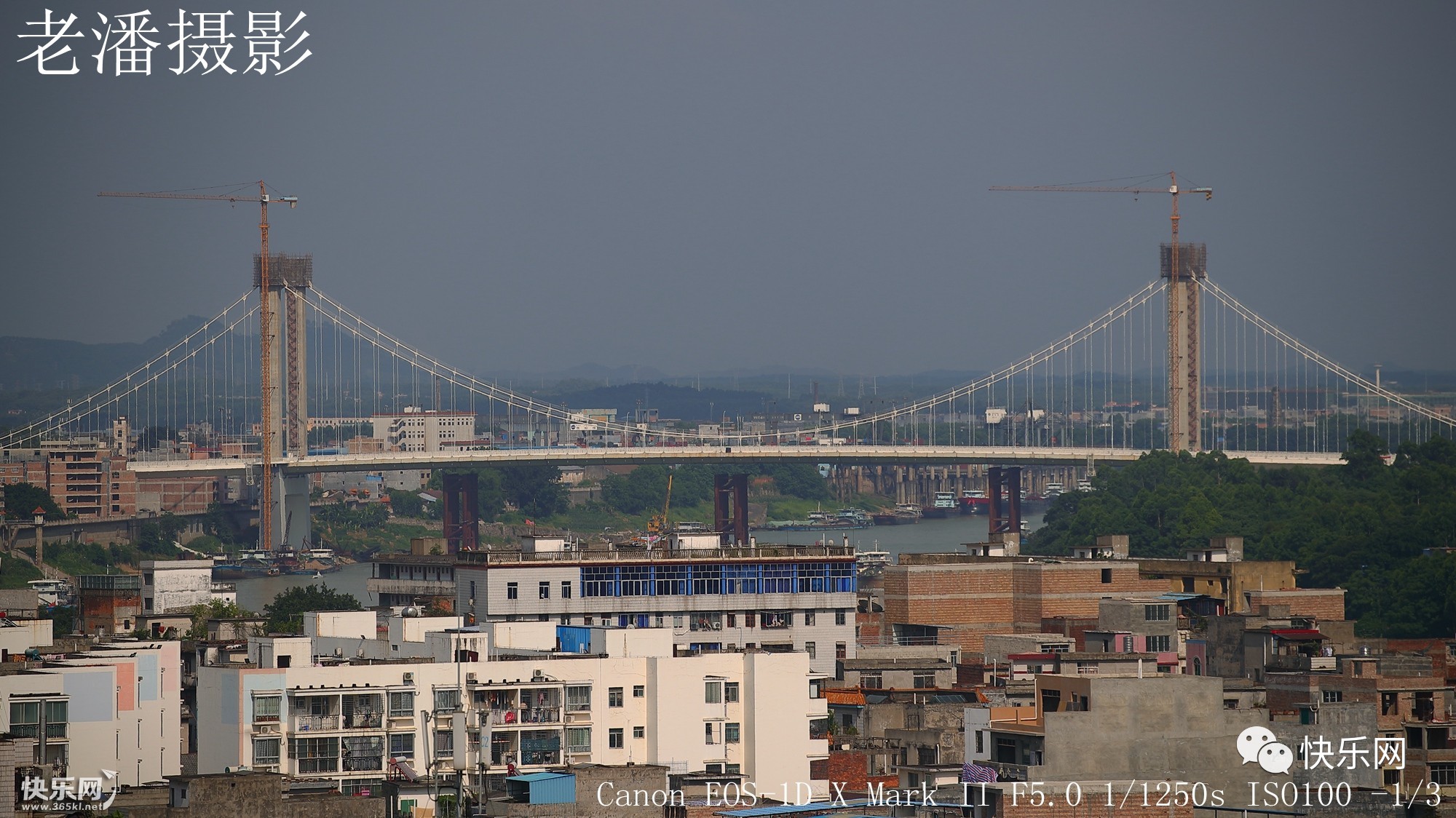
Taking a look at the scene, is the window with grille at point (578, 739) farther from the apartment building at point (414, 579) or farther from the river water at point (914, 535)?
the river water at point (914, 535)

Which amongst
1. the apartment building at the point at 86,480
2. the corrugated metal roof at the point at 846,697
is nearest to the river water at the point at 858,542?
the apartment building at the point at 86,480

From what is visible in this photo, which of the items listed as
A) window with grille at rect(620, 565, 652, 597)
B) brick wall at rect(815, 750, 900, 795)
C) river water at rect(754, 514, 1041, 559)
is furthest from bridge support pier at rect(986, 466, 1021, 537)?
brick wall at rect(815, 750, 900, 795)

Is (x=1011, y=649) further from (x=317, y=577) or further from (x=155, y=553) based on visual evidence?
(x=155, y=553)

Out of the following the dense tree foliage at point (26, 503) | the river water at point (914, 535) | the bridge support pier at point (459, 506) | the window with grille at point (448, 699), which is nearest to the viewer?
the window with grille at point (448, 699)

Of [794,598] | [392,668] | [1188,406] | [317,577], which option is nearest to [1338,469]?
[1188,406]

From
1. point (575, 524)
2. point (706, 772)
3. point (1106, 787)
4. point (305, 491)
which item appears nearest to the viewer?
point (1106, 787)

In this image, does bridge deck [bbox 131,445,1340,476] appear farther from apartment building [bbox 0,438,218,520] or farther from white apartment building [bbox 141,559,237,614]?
white apartment building [bbox 141,559,237,614]

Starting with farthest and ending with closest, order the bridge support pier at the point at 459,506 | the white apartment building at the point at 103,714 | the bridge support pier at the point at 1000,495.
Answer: the bridge support pier at the point at 1000,495 < the bridge support pier at the point at 459,506 < the white apartment building at the point at 103,714
